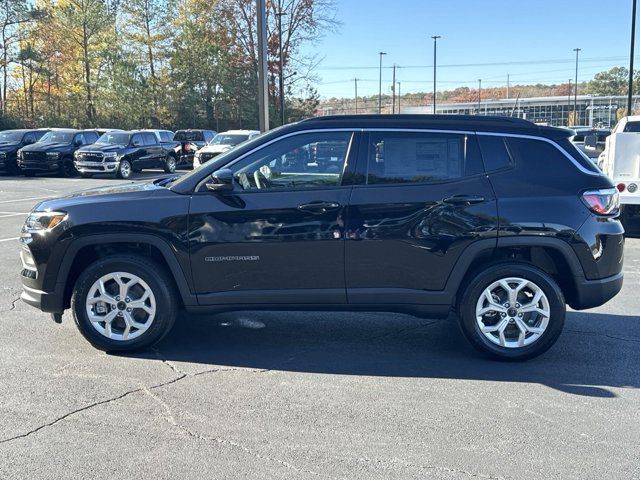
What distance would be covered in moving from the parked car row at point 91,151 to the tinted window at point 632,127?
41.2 feet

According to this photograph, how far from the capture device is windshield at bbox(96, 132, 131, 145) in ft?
78.0

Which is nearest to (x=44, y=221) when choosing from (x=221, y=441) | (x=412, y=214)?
(x=221, y=441)

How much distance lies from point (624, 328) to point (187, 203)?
13.7ft

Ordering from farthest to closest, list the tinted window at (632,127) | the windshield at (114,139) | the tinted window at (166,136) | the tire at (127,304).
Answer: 1. the tinted window at (166,136)
2. the windshield at (114,139)
3. the tinted window at (632,127)
4. the tire at (127,304)

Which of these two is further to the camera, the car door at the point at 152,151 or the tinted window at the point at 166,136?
the tinted window at the point at 166,136

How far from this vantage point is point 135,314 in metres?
4.98

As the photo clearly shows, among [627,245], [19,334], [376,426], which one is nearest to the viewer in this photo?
[376,426]

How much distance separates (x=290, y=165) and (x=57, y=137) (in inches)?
887

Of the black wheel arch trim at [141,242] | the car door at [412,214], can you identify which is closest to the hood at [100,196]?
the black wheel arch trim at [141,242]

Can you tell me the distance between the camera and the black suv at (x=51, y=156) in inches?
917

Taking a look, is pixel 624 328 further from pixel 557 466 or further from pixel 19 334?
pixel 19 334

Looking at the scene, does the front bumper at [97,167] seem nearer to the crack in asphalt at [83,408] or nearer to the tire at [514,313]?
the crack in asphalt at [83,408]

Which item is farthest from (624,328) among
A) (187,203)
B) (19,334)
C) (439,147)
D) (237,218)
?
(19,334)

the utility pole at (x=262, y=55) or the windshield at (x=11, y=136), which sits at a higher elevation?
the utility pole at (x=262, y=55)
